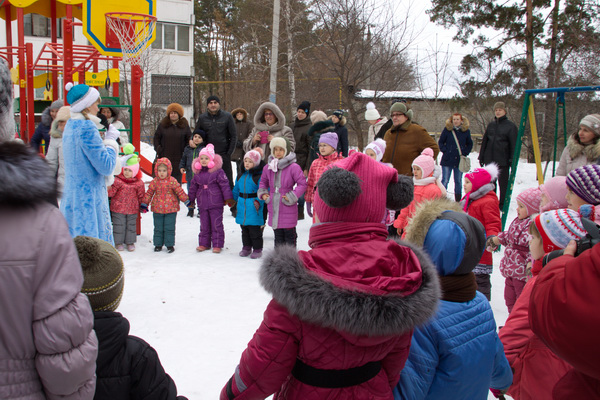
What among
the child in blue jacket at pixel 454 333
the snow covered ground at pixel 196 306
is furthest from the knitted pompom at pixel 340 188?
the snow covered ground at pixel 196 306

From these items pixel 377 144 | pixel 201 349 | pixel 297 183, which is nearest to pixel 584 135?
pixel 377 144

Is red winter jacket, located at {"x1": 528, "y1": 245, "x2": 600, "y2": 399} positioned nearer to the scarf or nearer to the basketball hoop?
the scarf

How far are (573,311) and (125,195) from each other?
21.6 ft

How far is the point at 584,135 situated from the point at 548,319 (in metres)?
5.38

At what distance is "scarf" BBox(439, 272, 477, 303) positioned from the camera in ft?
7.38

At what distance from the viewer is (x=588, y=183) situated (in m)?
A: 2.21

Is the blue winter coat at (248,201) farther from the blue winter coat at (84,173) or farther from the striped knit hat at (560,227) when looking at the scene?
the striped knit hat at (560,227)

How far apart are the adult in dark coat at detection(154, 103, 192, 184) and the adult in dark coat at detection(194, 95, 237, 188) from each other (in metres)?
0.55

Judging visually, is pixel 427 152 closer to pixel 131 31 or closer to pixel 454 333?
pixel 454 333

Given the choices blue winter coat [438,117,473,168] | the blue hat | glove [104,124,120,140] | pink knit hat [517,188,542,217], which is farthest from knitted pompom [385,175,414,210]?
blue winter coat [438,117,473,168]

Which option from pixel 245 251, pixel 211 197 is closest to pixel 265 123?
pixel 211 197

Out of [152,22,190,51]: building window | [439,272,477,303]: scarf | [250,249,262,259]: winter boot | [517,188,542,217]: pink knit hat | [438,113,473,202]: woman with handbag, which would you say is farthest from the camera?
[152,22,190,51]: building window

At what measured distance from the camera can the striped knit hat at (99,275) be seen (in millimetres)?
1900

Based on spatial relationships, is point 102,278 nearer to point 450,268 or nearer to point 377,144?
point 450,268
